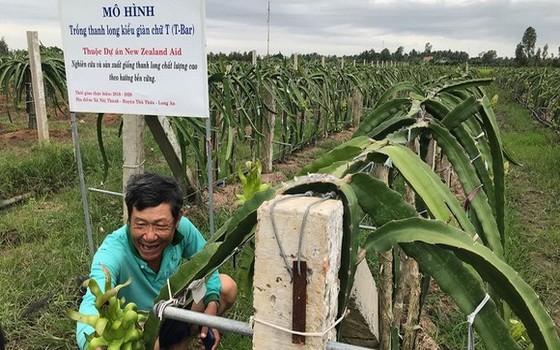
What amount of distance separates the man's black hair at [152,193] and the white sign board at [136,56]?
1.39ft

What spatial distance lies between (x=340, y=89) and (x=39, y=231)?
16.1 ft

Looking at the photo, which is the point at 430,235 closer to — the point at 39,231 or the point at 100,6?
the point at 100,6

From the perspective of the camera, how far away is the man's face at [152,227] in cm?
146

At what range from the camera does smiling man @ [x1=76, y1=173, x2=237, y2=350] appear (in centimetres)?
147

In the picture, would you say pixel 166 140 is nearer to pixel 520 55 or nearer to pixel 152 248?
pixel 152 248

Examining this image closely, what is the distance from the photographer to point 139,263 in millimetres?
1609

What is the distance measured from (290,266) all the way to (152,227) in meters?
0.92

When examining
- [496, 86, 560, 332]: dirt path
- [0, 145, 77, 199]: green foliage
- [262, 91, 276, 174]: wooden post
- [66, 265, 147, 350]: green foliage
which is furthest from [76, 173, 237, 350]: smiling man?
[262, 91, 276, 174]: wooden post

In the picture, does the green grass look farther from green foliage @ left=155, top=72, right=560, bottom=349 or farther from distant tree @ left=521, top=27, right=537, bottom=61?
distant tree @ left=521, top=27, right=537, bottom=61

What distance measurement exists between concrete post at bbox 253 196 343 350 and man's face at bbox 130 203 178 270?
843 millimetres

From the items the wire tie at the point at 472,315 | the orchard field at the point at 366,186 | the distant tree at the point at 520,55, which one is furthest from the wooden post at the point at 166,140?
the distant tree at the point at 520,55

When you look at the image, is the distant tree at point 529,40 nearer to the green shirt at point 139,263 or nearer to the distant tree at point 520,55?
the distant tree at point 520,55

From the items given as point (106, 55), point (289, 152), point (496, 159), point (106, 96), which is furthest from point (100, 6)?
point (289, 152)

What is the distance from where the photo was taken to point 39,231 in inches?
122
